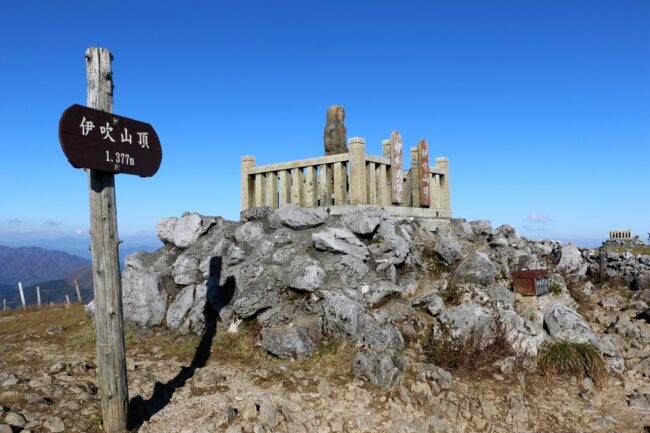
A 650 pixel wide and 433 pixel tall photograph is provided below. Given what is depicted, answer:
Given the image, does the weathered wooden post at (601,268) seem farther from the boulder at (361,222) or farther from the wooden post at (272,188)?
the wooden post at (272,188)

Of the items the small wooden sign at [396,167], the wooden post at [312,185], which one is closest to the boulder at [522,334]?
the small wooden sign at [396,167]

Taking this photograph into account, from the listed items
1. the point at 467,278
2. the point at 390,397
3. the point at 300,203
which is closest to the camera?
the point at 390,397

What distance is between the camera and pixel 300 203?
1567 cm

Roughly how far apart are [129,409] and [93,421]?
0.53 m

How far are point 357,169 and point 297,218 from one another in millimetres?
2473

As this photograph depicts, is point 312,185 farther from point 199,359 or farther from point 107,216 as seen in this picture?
point 107,216

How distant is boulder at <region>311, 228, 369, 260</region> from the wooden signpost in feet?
19.1

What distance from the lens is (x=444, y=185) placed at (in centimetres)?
1802

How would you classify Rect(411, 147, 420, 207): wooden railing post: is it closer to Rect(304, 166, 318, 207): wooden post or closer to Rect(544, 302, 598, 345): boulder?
Rect(304, 166, 318, 207): wooden post

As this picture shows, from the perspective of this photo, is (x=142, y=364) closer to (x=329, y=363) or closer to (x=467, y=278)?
(x=329, y=363)

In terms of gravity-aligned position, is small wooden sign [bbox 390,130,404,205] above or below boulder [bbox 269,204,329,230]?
above

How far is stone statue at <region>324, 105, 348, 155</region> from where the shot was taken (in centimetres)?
1602

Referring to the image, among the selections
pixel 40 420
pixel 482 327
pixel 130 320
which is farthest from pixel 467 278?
pixel 40 420

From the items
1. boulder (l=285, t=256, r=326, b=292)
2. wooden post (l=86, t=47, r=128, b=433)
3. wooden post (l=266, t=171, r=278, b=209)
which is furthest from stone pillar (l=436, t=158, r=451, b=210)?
wooden post (l=86, t=47, r=128, b=433)
